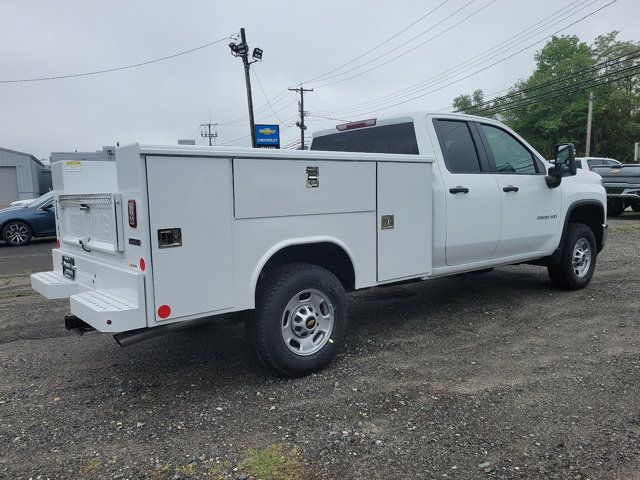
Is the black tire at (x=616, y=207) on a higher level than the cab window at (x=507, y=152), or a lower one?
lower

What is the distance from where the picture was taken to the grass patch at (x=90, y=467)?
277cm

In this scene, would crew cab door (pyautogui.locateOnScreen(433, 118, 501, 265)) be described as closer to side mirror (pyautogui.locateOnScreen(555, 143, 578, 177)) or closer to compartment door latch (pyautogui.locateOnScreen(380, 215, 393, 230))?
compartment door latch (pyautogui.locateOnScreen(380, 215, 393, 230))

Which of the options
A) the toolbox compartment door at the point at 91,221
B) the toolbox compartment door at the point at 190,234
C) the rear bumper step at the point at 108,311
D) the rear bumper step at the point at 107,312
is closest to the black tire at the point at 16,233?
the toolbox compartment door at the point at 91,221

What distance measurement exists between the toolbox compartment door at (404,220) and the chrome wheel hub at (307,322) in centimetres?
64

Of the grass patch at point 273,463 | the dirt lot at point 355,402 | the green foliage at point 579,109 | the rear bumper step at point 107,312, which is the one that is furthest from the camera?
the green foliage at point 579,109

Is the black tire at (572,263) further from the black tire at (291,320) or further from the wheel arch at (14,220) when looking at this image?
the wheel arch at (14,220)

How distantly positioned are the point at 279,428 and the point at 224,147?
183 cm

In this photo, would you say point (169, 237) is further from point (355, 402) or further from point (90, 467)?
point (355, 402)

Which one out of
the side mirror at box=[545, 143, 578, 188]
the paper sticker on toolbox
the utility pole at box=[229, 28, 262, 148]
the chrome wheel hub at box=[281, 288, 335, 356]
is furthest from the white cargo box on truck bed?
the utility pole at box=[229, 28, 262, 148]

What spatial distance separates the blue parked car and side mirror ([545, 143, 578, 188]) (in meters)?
12.2

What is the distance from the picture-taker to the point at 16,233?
13.5 m

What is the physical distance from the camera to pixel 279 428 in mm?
3199

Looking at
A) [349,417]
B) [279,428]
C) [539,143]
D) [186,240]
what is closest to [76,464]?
[279,428]

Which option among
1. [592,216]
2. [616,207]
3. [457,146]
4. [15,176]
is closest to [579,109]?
[616,207]
